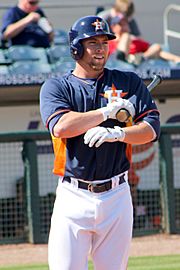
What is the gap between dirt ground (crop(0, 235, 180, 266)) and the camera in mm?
8078

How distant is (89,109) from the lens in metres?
4.16

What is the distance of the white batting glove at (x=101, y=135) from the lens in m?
3.93

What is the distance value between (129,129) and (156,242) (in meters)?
5.12

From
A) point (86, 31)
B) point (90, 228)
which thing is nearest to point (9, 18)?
point (86, 31)

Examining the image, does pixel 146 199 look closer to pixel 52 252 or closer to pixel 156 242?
pixel 156 242

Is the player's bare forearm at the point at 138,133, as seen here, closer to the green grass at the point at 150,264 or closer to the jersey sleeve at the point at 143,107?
the jersey sleeve at the point at 143,107

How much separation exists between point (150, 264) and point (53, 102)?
365 cm

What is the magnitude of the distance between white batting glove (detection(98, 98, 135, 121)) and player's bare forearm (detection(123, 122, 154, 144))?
86 mm

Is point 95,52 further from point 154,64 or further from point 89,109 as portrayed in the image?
point 154,64

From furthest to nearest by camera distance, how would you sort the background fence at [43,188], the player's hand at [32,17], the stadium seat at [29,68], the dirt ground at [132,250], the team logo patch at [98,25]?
the player's hand at [32,17] → the stadium seat at [29,68] → the background fence at [43,188] → the dirt ground at [132,250] → the team logo patch at [98,25]

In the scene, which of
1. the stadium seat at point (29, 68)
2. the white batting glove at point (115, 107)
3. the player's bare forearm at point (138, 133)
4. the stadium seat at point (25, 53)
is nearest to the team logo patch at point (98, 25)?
the white batting glove at point (115, 107)

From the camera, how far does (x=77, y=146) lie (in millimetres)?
4133

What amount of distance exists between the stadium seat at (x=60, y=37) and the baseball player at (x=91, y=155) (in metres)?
6.85

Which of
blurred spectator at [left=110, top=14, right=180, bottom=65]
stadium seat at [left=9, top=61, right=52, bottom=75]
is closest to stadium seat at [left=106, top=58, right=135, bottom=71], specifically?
blurred spectator at [left=110, top=14, right=180, bottom=65]
